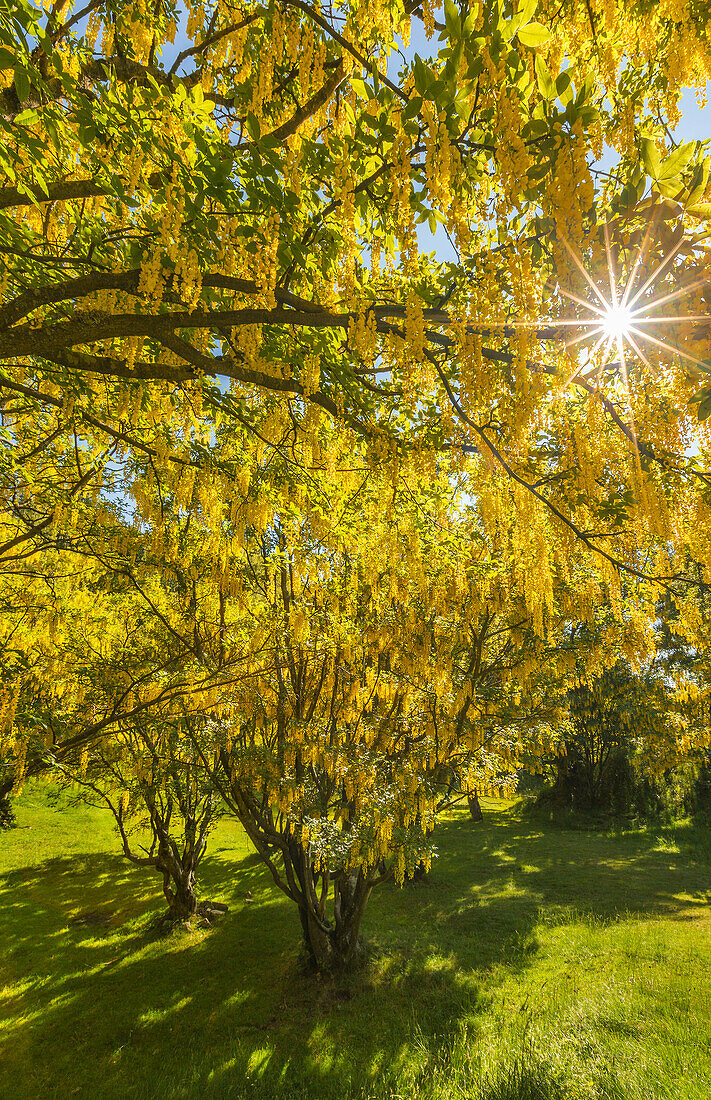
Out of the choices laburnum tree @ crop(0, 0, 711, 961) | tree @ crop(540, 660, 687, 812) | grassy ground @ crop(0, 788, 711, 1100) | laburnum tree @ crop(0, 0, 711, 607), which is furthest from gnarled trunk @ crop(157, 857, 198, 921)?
tree @ crop(540, 660, 687, 812)

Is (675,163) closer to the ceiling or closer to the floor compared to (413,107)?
closer to the floor

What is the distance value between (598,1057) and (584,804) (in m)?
15.3

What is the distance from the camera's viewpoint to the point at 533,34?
1827 mm

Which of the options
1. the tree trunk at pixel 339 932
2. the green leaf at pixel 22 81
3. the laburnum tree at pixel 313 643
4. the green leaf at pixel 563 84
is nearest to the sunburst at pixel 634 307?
the green leaf at pixel 563 84

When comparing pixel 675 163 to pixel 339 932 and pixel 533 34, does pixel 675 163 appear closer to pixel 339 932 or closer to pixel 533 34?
pixel 533 34

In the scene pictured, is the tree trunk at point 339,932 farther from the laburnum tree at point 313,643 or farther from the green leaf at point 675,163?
the green leaf at point 675,163

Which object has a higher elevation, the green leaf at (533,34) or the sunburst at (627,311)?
the green leaf at (533,34)

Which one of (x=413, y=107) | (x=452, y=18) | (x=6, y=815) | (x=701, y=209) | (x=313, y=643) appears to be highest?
(x=413, y=107)

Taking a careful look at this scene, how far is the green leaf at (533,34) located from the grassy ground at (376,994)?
7493mm

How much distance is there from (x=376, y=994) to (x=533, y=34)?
9219 mm

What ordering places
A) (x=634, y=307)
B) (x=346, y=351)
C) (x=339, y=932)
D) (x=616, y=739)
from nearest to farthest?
(x=634, y=307)
(x=346, y=351)
(x=339, y=932)
(x=616, y=739)

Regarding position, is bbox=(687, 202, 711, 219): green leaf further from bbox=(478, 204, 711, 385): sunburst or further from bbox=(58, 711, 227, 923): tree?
bbox=(58, 711, 227, 923): tree

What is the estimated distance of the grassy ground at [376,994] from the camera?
17.0ft

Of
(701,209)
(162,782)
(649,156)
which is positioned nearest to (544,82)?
(649,156)
